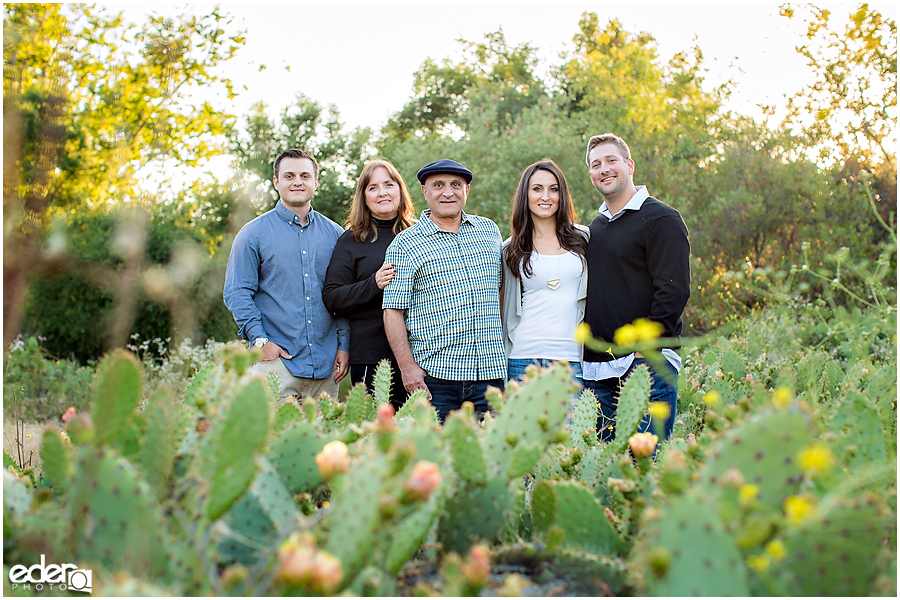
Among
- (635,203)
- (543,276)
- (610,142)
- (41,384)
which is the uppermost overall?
(610,142)

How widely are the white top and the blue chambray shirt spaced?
3.33 ft

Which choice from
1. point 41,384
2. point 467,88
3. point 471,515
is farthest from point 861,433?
point 467,88

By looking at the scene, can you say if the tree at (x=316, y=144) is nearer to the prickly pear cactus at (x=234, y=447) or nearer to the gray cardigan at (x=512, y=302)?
the gray cardigan at (x=512, y=302)

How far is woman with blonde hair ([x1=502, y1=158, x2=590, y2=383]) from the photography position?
9.91ft

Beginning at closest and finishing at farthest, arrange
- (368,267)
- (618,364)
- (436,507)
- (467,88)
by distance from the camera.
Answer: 1. (436,507)
2. (618,364)
3. (368,267)
4. (467,88)

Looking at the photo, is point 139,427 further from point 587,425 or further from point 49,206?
point 49,206

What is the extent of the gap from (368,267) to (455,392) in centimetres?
79

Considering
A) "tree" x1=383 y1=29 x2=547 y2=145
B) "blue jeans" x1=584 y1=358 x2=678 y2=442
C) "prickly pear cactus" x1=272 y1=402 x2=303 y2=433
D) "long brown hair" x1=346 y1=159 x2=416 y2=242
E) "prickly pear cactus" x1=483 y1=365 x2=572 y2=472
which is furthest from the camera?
"tree" x1=383 y1=29 x2=547 y2=145

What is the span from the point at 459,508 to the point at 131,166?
836 cm

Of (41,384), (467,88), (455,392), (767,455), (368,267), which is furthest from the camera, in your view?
(467,88)

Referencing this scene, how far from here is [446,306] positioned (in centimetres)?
313

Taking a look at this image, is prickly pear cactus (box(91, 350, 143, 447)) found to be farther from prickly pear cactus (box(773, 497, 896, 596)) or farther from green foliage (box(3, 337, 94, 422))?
green foliage (box(3, 337, 94, 422))

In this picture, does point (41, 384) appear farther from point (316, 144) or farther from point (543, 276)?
point (316, 144)

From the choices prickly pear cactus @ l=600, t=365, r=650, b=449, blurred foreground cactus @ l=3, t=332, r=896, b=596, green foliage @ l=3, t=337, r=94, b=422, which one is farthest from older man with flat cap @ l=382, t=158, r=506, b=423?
green foliage @ l=3, t=337, r=94, b=422
